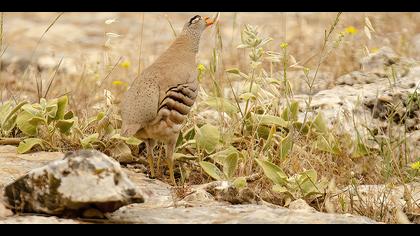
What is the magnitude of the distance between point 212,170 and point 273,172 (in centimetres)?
43

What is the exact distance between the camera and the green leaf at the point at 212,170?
6.08 meters

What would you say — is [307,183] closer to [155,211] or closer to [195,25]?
[155,211]

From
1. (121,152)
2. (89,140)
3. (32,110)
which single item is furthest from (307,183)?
(32,110)

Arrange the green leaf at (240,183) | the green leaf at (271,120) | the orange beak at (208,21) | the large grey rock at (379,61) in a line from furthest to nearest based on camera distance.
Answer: the large grey rock at (379,61) → the orange beak at (208,21) → the green leaf at (271,120) → the green leaf at (240,183)

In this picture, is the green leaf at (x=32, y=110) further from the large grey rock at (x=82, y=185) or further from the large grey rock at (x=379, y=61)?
the large grey rock at (x=379, y=61)

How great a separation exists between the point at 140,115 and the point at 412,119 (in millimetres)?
2329

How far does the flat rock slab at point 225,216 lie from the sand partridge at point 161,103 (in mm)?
1146

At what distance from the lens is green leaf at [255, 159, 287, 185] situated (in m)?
5.93

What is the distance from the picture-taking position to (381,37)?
11039 millimetres

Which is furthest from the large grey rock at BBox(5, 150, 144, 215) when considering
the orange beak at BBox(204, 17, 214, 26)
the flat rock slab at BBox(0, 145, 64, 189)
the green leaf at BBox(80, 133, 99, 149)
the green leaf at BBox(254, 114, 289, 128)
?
the orange beak at BBox(204, 17, 214, 26)

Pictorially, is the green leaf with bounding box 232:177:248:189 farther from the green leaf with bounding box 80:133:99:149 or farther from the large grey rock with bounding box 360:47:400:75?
the large grey rock with bounding box 360:47:400:75

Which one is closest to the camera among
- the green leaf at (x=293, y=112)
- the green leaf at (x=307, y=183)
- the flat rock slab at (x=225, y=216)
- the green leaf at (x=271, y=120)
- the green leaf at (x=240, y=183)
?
the flat rock slab at (x=225, y=216)

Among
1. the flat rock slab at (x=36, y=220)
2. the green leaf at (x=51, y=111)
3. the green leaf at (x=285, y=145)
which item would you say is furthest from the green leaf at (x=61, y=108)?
the flat rock slab at (x=36, y=220)

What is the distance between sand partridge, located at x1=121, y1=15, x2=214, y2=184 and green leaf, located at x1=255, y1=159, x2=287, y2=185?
640 mm
